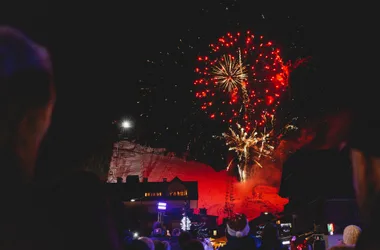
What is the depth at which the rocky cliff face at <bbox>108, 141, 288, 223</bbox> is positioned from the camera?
25.3 metres

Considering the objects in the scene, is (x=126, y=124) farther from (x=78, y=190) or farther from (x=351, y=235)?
(x=78, y=190)

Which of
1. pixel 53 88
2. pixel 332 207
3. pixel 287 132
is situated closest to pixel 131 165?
pixel 287 132

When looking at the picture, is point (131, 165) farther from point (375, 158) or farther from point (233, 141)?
point (375, 158)

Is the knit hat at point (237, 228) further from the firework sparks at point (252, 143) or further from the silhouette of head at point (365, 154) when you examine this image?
the firework sparks at point (252, 143)

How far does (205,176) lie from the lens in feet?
89.5

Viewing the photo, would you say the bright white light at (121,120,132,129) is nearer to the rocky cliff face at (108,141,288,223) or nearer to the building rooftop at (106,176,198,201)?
the rocky cliff face at (108,141,288,223)

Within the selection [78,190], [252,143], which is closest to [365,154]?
[78,190]

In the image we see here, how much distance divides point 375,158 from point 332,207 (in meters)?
10.1

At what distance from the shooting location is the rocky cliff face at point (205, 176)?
83.0 feet

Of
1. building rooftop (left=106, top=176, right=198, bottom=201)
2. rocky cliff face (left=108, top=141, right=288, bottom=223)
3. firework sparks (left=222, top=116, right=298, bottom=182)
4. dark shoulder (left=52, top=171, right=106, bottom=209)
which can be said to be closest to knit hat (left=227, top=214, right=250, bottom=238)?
dark shoulder (left=52, top=171, right=106, bottom=209)

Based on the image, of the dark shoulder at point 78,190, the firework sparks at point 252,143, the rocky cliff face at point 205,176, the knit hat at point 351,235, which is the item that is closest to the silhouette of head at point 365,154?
the dark shoulder at point 78,190

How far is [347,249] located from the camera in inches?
185

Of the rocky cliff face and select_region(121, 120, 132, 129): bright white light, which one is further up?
select_region(121, 120, 132, 129): bright white light

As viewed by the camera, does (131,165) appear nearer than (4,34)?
No
